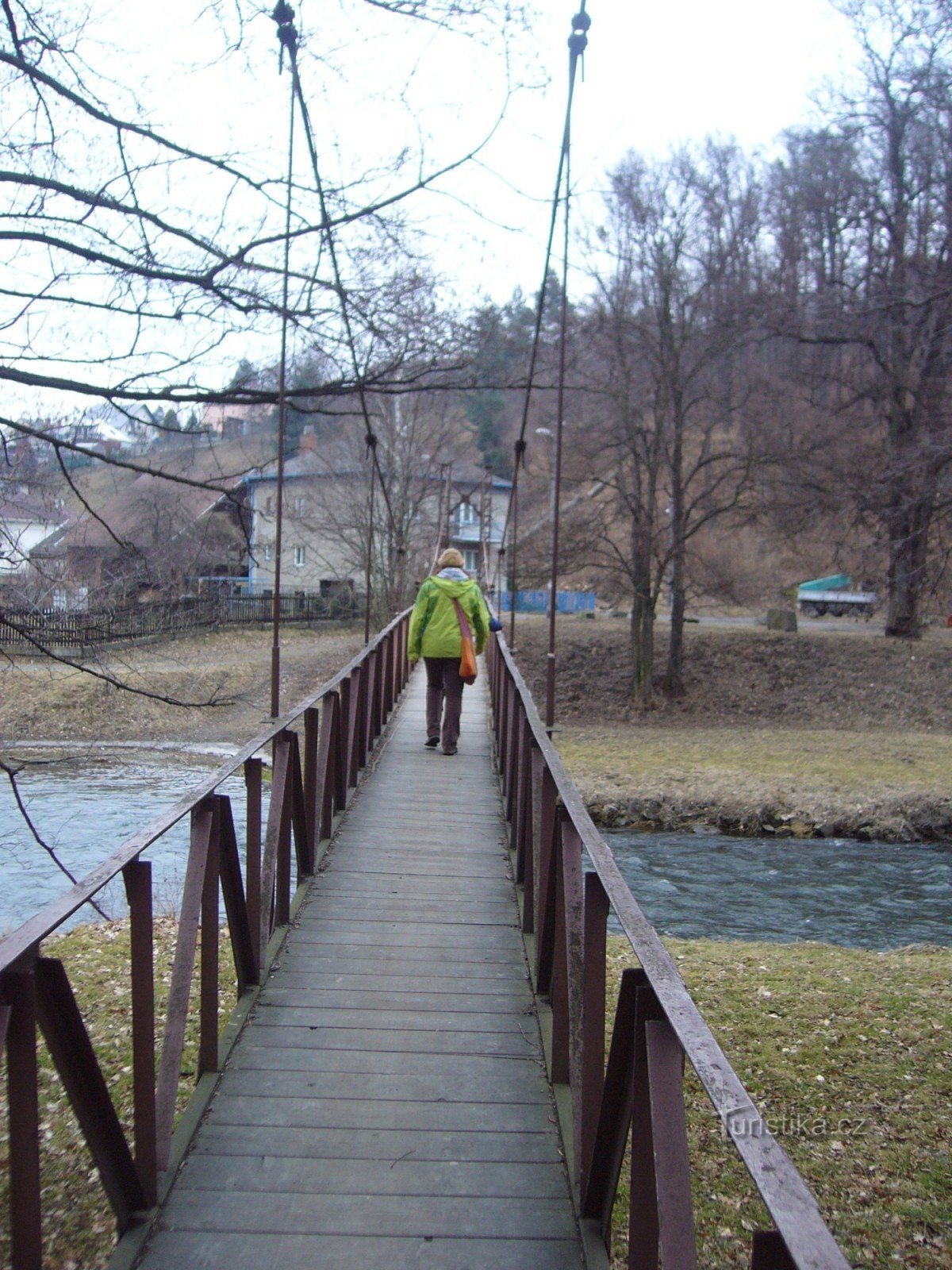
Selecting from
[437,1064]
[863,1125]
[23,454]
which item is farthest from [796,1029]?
[23,454]

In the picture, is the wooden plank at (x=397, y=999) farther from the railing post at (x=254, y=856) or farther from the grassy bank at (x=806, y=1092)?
the grassy bank at (x=806, y=1092)

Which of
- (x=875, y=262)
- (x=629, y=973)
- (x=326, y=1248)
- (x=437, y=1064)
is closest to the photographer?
(x=629, y=973)

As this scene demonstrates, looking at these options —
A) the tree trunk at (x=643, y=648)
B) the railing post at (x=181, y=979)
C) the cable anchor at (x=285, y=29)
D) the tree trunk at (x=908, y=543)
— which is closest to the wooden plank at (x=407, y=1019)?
the railing post at (x=181, y=979)

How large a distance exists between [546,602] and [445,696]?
1403 inches

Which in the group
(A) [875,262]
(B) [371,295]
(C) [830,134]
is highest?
(C) [830,134]

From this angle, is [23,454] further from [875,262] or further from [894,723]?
[875,262]

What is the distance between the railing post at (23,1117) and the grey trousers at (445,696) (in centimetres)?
543

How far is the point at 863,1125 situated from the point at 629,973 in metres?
2.27

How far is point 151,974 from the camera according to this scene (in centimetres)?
245

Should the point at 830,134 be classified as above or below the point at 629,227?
above

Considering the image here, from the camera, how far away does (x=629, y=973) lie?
1.98m

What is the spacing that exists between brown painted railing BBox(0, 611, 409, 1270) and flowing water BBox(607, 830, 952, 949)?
383cm

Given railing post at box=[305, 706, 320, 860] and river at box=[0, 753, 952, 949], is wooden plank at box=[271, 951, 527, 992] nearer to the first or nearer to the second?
railing post at box=[305, 706, 320, 860]

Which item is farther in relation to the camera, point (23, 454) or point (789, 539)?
point (789, 539)
